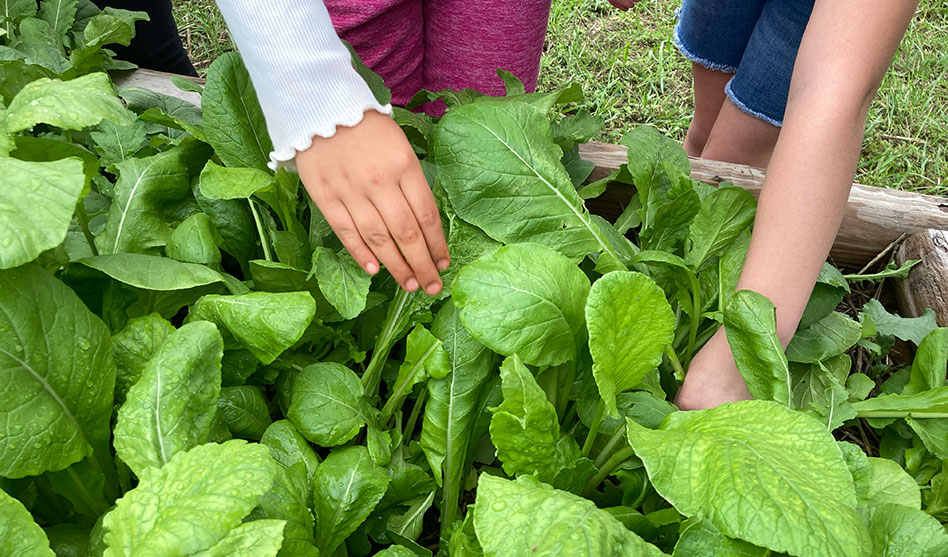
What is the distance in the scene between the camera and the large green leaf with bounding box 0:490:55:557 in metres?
0.43

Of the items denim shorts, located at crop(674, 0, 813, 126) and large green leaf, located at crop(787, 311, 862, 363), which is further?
denim shorts, located at crop(674, 0, 813, 126)

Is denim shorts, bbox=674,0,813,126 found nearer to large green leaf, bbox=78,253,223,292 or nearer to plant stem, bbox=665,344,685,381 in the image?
plant stem, bbox=665,344,685,381

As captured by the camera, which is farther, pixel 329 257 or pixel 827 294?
pixel 827 294

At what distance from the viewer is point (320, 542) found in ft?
2.00

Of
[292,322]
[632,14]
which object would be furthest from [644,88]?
[292,322]

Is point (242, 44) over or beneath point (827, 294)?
over

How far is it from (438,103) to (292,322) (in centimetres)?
90

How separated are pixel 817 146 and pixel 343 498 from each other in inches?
22.0

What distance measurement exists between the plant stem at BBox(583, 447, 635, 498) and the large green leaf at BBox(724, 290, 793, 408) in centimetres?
14

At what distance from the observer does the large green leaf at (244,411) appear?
64 centimetres

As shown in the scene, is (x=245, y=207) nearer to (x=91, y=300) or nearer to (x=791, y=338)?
(x=91, y=300)

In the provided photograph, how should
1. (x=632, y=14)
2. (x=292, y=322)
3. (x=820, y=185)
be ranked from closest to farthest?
1. (x=292, y=322)
2. (x=820, y=185)
3. (x=632, y=14)

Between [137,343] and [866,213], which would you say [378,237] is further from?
[866,213]

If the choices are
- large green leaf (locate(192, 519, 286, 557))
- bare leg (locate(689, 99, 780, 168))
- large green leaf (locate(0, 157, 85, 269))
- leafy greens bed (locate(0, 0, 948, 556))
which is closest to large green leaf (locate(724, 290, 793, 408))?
leafy greens bed (locate(0, 0, 948, 556))
